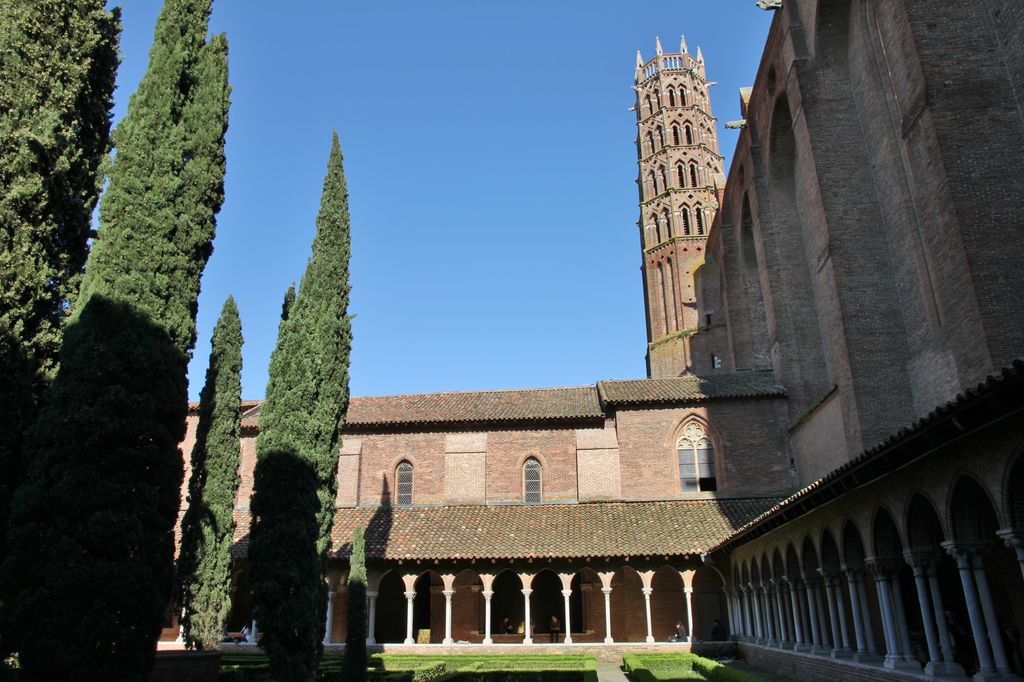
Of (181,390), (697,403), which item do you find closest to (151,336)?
(181,390)

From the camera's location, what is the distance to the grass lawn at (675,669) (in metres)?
14.2

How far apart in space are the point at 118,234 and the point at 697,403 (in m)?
20.6

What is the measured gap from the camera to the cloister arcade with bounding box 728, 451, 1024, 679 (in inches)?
338

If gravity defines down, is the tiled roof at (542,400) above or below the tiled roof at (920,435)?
above

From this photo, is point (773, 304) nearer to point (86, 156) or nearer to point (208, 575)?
point (208, 575)

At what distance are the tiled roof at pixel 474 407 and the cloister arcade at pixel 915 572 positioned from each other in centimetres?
1014

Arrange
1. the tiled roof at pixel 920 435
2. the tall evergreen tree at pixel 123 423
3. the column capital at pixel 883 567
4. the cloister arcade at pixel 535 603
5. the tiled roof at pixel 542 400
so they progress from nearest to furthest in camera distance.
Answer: the tiled roof at pixel 920 435, the tall evergreen tree at pixel 123 423, the column capital at pixel 883 567, the cloister arcade at pixel 535 603, the tiled roof at pixel 542 400

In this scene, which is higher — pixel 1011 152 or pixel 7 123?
pixel 1011 152

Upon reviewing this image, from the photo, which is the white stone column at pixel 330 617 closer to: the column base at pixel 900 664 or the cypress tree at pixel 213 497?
the cypress tree at pixel 213 497

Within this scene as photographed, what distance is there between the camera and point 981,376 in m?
12.1

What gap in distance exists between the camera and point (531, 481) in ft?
90.0

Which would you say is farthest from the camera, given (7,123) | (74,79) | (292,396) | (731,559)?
(731,559)

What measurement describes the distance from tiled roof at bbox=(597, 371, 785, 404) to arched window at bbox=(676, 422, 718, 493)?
1.20 m

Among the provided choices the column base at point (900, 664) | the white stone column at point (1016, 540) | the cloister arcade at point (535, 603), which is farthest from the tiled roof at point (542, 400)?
the white stone column at point (1016, 540)
